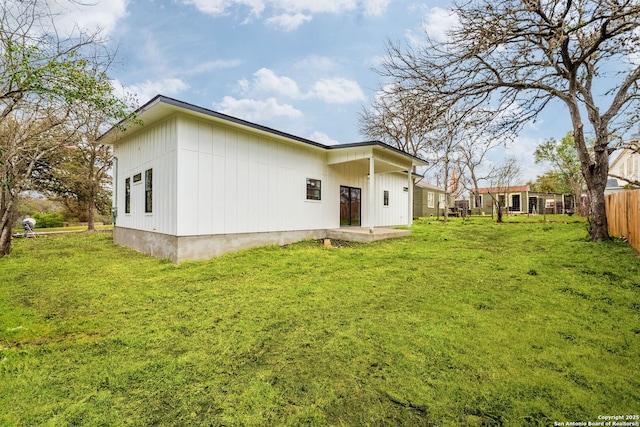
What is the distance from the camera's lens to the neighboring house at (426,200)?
2664 centimetres

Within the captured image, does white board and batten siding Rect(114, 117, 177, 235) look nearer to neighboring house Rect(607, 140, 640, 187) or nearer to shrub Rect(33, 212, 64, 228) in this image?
shrub Rect(33, 212, 64, 228)

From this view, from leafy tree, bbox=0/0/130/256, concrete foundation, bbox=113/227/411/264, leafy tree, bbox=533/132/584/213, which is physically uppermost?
leafy tree, bbox=533/132/584/213

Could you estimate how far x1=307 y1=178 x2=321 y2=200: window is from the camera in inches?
404

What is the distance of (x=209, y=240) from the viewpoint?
750cm

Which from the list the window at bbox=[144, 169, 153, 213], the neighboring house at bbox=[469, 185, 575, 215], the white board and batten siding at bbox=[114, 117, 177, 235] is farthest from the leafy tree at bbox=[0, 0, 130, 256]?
the neighboring house at bbox=[469, 185, 575, 215]

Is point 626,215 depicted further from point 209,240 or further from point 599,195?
point 209,240

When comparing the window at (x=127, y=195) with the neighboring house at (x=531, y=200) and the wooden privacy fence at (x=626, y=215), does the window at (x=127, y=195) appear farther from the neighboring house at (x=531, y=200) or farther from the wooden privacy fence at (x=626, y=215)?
the neighboring house at (x=531, y=200)

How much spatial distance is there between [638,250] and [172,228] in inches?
414

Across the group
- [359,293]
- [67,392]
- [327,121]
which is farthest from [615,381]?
[327,121]

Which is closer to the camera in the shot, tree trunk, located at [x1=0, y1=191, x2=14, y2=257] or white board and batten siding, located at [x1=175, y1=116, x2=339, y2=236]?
white board and batten siding, located at [x1=175, y1=116, x2=339, y2=236]

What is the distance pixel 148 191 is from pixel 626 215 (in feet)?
41.7

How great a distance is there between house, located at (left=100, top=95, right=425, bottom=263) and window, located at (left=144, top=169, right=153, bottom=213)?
0.03 m

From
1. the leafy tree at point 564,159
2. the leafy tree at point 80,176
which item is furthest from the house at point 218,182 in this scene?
the leafy tree at point 564,159

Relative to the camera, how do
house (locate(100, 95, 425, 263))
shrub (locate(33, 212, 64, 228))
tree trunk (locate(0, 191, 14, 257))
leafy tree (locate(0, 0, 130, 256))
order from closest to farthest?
leafy tree (locate(0, 0, 130, 256)) → house (locate(100, 95, 425, 263)) → tree trunk (locate(0, 191, 14, 257)) → shrub (locate(33, 212, 64, 228))
